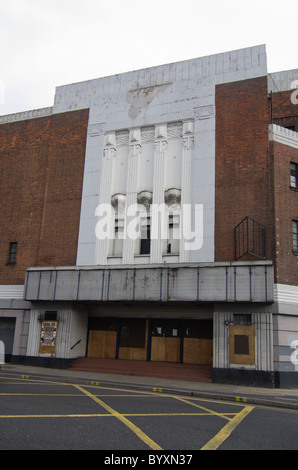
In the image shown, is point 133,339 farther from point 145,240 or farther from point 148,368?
point 145,240

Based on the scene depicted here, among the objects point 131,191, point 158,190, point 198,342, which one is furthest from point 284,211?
point 131,191

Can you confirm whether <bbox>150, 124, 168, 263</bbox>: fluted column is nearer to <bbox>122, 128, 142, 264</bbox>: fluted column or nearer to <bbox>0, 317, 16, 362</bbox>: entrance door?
<bbox>122, 128, 142, 264</bbox>: fluted column

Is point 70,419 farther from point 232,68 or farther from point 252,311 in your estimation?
point 232,68

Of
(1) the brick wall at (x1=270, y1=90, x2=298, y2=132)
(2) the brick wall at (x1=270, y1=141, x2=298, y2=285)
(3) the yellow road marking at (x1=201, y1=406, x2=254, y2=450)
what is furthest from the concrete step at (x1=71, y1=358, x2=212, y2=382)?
(1) the brick wall at (x1=270, y1=90, x2=298, y2=132)

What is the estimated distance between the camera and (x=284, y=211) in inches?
808

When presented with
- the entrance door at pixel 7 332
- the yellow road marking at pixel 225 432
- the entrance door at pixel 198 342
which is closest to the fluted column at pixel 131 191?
the entrance door at pixel 198 342

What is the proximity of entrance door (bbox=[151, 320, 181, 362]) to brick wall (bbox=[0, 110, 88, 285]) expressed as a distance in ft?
20.7

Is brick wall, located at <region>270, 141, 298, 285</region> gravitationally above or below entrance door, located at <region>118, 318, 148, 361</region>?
above

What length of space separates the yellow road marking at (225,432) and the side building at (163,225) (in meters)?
7.91

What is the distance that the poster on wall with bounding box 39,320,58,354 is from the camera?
22.5 meters

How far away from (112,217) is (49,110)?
9357mm

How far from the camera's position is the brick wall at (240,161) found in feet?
68.2

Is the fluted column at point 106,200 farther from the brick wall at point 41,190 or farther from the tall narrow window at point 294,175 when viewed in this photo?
the tall narrow window at point 294,175
